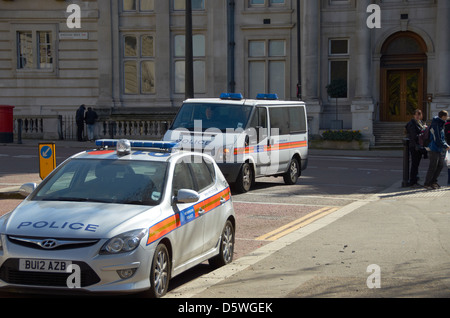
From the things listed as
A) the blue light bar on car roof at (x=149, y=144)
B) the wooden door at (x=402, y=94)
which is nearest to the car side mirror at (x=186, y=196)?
the blue light bar on car roof at (x=149, y=144)

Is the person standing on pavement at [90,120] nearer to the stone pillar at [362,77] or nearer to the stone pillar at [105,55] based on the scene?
the stone pillar at [105,55]

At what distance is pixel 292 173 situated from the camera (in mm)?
20094

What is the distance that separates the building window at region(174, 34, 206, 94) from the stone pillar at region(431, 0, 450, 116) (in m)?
11.8

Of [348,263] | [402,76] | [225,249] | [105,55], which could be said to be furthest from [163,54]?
[348,263]

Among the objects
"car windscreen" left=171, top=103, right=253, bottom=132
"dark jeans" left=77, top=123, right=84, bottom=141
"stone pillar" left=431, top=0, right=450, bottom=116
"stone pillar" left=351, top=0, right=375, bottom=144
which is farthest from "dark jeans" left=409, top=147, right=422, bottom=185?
"dark jeans" left=77, top=123, right=84, bottom=141

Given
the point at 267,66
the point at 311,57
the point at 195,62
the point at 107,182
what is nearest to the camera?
the point at 107,182

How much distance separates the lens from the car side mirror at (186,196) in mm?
8305

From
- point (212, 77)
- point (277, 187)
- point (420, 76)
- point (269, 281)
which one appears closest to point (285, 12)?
point (212, 77)

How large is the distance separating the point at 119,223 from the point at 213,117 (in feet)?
34.5

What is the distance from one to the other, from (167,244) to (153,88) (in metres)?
34.0

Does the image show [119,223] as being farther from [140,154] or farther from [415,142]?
[415,142]

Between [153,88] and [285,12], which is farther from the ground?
[285,12]

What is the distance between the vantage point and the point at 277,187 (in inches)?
773
